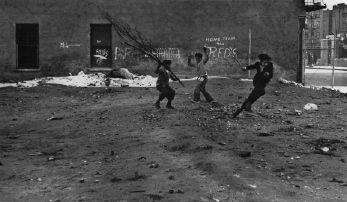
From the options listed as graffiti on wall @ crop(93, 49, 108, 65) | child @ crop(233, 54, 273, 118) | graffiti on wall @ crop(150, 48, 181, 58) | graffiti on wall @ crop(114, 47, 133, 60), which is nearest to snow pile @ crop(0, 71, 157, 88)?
graffiti on wall @ crop(93, 49, 108, 65)

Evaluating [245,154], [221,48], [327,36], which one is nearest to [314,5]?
[221,48]

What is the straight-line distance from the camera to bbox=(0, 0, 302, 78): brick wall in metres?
18.9

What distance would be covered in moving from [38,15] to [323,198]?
16.3 metres

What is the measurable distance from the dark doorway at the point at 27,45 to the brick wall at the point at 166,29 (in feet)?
0.73

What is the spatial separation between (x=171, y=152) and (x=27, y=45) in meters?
13.8

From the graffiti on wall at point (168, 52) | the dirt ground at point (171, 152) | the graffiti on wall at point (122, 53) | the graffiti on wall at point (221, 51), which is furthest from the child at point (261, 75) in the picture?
the graffiti on wall at point (122, 53)

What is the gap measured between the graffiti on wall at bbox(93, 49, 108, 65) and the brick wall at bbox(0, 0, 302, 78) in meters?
0.37

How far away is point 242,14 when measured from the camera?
63.3 feet

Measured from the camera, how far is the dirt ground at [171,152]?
5406 millimetres

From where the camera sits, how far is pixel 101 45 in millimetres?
19234

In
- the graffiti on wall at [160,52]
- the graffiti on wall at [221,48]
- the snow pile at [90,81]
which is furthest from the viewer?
the graffiti on wall at [221,48]

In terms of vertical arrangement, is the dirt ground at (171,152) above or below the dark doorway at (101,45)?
below

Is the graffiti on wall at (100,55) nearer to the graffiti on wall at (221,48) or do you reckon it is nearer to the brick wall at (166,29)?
the brick wall at (166,29)

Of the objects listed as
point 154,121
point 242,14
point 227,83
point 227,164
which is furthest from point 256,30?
point 227,164
